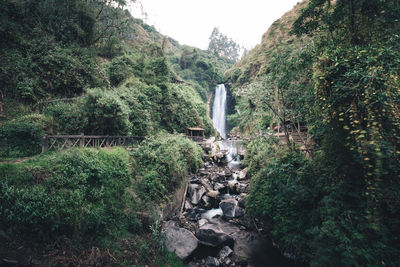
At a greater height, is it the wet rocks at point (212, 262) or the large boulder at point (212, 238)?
the large boulder at point (212, 238)

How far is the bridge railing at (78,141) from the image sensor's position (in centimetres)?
857

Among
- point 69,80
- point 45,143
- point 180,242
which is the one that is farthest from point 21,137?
point 180,242

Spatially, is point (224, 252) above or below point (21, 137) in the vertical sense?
below

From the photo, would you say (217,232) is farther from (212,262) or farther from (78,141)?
(78,141)

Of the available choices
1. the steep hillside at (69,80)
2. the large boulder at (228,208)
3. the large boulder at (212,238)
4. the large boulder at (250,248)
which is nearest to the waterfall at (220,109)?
the steep hillside at (69,80)

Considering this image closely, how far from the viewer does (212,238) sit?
8266 mm

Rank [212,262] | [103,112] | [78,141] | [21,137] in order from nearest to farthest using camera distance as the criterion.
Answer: [212,262] → [21,137] → [78,141] → [103,112]

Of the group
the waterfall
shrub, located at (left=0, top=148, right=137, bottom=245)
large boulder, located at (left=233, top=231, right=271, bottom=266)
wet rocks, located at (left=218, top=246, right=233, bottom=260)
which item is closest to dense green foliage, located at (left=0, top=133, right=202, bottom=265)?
shrub, located at (left=0, top=148, right=137, bottom=245)

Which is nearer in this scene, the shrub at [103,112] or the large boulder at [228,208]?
the shrub at [103,112]

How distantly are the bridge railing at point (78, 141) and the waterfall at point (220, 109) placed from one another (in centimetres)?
3183

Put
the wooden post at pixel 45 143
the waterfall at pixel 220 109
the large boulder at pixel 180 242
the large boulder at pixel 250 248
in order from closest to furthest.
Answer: the large boulder at pixel 180 242 → the large boulder at pixel 250 248 → the wooden post at pixel 45 143 → the waterfall at pixel 220 109

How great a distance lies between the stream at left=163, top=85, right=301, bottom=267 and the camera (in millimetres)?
7492

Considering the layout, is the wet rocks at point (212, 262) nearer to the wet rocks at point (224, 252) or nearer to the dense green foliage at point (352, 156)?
the wet rocks at point (224, 252)

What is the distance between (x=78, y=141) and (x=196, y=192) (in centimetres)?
809
